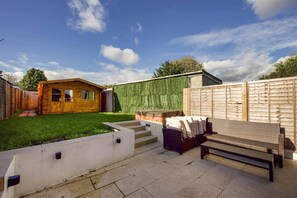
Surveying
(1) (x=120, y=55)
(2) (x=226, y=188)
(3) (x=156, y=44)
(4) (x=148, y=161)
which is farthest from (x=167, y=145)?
(1) (x=120, y=55)

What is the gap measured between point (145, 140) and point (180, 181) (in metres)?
2.44

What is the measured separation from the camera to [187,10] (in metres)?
6.91

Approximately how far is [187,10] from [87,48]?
8515 mm

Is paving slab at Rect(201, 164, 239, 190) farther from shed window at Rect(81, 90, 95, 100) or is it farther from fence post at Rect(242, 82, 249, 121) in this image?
shed window at Rect(81, 90, 95, 100)

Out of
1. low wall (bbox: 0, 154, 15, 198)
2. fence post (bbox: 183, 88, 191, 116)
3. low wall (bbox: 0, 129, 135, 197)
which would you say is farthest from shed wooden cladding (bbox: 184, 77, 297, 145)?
low wall (bbox: 0, 154, 15, 198)

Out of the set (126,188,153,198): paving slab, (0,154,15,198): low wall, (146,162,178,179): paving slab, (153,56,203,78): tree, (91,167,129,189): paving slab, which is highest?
(153,56,203,78): tree

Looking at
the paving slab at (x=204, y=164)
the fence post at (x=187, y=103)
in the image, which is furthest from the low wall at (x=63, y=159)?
the fence post at (x=187, y=103)

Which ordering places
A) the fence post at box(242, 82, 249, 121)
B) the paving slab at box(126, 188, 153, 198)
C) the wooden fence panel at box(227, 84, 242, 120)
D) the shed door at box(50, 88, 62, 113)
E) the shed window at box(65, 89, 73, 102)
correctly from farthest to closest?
the shed window at box(65, 89, 73, 102), the shed door at box(50, 88, 62, 113), the wooden fence panel at box(227, 84, 242, 120), the fence post at box(242, 82, 249, 121), the paving slab at box(126, 188, 153, 198)

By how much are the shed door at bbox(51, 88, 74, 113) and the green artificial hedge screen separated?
154 inches

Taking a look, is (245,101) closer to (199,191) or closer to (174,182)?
(199,191)

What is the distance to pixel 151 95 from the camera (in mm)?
9547

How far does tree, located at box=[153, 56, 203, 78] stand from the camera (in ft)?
76.4

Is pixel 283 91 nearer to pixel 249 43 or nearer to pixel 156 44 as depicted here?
pixel 249 43

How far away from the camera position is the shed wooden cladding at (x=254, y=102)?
3.99 m
